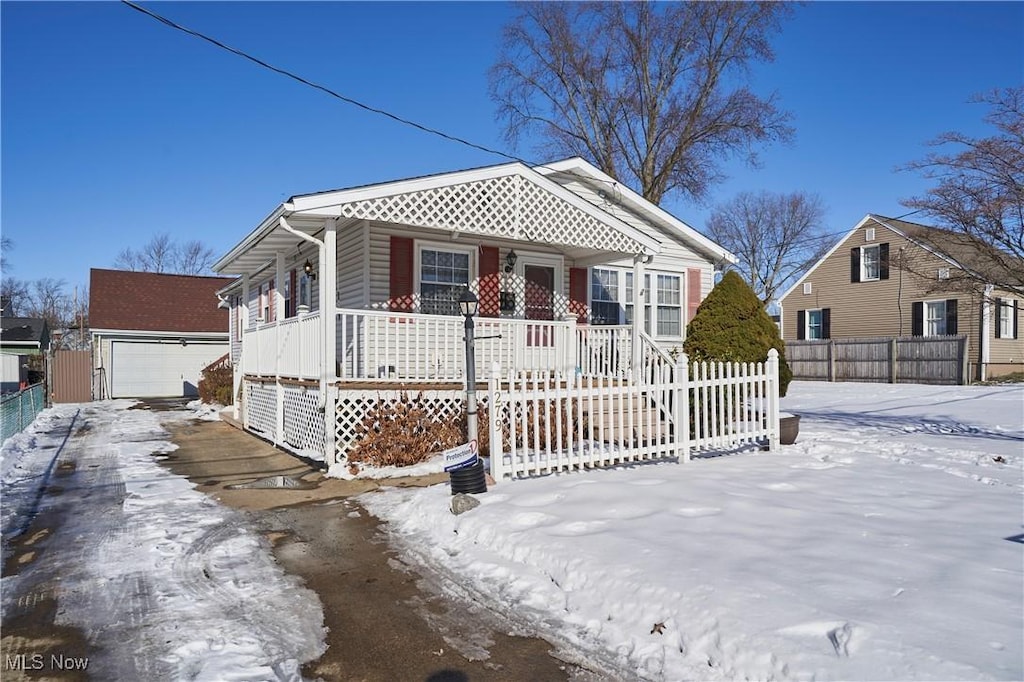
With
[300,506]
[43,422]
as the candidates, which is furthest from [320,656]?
[43,422]

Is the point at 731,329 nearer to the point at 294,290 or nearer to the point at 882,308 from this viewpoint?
the point at 294,290

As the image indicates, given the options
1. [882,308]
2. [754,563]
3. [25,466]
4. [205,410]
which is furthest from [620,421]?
[882,308]

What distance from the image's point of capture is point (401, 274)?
11.8 metres

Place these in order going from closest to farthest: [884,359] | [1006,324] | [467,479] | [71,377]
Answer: [467,479] < [71,377] < [884,359] < [1006,324]

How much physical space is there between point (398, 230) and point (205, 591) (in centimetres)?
789

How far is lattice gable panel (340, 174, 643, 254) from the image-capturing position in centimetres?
956

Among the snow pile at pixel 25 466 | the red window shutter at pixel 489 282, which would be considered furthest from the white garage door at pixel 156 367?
the red window shutter at pixel 489 282

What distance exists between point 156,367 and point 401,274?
18.9m

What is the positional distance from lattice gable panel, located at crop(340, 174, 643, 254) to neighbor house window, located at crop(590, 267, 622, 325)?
10.7ft

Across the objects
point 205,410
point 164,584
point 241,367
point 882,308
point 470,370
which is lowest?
point 205,410

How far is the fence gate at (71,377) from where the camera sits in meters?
24.5

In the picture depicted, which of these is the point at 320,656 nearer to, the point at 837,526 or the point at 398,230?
the point at 837,526

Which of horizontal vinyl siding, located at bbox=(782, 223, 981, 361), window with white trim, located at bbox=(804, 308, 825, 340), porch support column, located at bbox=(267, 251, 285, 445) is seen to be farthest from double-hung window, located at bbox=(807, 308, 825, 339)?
porch support column, located at bbox=(267, 251, 285, 445)

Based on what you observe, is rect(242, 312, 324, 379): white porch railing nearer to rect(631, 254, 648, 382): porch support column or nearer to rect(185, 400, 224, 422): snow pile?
rect(185, 400, 224, 422): snow pile
